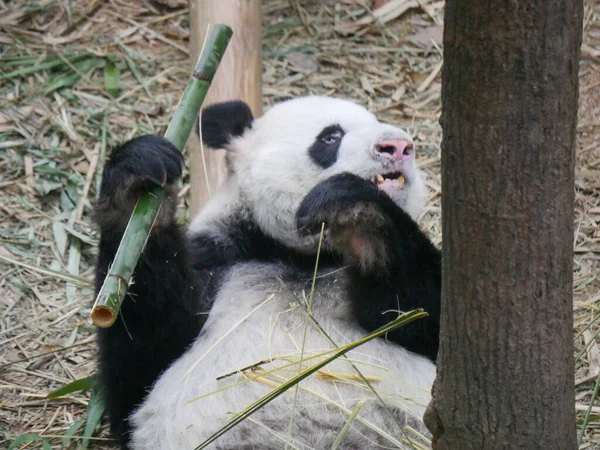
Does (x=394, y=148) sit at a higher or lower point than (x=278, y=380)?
higher

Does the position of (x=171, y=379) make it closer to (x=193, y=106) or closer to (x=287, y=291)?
(x=287, y=291)

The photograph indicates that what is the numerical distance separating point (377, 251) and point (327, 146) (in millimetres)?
879

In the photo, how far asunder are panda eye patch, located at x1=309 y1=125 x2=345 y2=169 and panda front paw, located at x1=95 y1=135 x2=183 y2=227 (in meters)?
0.83

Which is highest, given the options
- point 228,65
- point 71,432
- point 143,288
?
point 228,65

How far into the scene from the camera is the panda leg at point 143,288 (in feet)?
11.3

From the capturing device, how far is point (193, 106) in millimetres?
3365

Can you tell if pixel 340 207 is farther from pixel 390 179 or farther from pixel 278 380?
pixel 278 380

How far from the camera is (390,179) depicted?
3.93m

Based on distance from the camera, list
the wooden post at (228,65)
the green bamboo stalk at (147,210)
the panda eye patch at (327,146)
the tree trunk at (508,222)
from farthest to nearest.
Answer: the wooden post at (228,65), the panda eye patch at (327,146), the green bamboo stalk at (147,210), the tree trunk at (508,222)

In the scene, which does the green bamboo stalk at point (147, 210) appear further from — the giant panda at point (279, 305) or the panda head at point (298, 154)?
the panda head at point (298, 154)

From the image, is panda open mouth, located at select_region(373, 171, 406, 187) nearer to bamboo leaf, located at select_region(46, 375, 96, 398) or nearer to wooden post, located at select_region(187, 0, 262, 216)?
wooden post, located at select_region(187, 0, 262, 216)

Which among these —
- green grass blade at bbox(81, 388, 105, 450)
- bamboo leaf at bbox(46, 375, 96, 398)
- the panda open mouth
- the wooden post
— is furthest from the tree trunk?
the wooden post

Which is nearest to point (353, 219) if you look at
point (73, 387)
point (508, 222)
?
point (508, 222)

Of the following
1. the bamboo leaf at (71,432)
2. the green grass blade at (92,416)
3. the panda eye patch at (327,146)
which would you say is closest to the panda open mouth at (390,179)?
the panda eye patch at (327,146)
